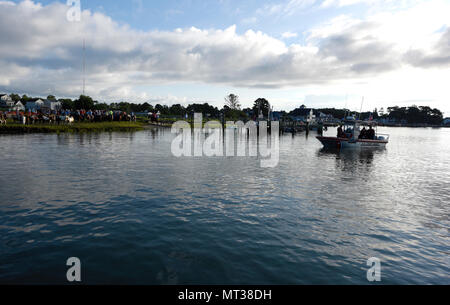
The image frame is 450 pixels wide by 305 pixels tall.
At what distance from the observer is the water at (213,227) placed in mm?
7676

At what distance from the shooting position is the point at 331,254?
889 centimetres

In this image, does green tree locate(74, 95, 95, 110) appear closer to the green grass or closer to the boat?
the green grass

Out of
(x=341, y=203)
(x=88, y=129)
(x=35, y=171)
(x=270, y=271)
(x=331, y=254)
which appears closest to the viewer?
(x=270, y=271)

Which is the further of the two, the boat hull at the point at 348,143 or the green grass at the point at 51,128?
the boat hull at the point at 348,143

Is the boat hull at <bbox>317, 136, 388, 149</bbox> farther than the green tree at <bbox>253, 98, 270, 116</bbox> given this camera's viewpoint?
No

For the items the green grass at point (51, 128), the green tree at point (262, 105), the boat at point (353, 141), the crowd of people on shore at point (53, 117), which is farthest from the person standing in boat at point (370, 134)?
the green tree at point (262, 105)

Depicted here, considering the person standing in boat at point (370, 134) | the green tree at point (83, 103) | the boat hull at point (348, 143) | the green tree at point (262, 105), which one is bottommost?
the boat hull at point (348, 143)

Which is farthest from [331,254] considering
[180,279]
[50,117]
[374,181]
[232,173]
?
[50,117]

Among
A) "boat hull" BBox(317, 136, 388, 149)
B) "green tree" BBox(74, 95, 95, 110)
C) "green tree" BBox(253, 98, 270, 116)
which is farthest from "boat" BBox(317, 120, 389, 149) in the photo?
"green tree" BBox(253, 98, 270, 116)

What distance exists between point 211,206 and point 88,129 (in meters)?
42.6

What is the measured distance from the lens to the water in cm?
768

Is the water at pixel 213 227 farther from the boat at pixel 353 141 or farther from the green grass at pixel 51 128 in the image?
the green grass at pixel 51 128
